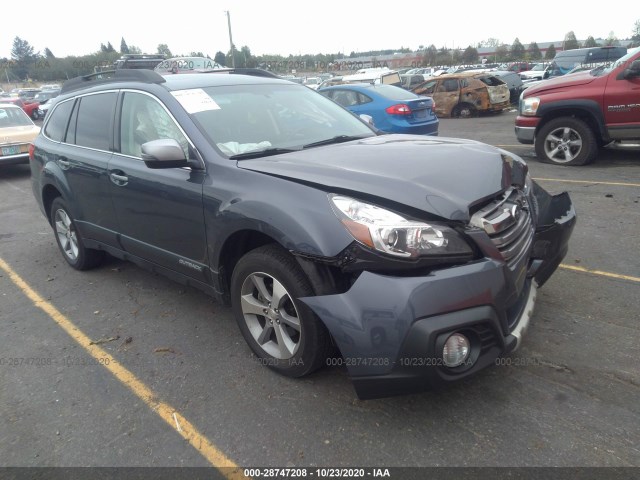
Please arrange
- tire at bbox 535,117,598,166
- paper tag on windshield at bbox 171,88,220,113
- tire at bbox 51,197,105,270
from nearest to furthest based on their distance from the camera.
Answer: paper tag on windshield at bbox 171,88,220,113, tire at bbox 51,197,105,270, tire at bbox 535,117,598,166

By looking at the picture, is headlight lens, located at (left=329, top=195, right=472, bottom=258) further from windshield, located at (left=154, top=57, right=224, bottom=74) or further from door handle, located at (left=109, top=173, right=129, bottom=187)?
windshield, located at (left=154, top=57, right=224, bottom=74)

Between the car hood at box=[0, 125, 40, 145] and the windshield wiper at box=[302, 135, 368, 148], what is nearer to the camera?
the windshield wiper at box=[302, 135, 368, 148]

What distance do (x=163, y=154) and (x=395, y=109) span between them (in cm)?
752

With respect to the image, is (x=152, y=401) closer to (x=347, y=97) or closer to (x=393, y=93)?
(x=393, y=93)

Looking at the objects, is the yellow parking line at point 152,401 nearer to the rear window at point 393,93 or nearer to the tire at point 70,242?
the tire at point 70,242

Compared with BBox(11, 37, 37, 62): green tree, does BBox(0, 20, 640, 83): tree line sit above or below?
below

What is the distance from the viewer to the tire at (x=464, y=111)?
17181mm

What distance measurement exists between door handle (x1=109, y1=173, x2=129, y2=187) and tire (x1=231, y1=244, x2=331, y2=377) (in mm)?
1374

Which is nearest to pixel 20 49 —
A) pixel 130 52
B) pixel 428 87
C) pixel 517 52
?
pixel 130 52

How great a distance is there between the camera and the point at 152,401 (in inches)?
116

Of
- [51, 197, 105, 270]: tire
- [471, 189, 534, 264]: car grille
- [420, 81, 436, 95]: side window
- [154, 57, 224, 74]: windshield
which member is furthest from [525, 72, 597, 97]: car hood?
[154, 57, 224, 74]: windshield

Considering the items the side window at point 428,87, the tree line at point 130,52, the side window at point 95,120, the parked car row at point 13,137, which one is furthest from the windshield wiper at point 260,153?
the tree line at point 130,52

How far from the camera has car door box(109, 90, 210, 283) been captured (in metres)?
3.31

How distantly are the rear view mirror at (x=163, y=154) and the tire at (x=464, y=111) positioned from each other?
51.3 feet
